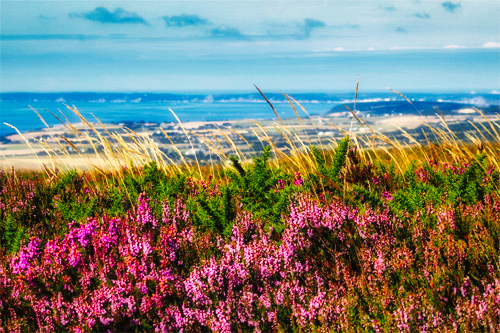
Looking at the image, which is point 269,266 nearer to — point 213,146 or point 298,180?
point 298,180

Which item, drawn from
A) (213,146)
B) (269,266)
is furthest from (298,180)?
(269,266)

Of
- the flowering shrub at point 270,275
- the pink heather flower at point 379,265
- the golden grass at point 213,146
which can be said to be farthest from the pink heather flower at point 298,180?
the pink heather flower at point 379,265

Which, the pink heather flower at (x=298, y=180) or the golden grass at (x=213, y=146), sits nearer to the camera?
the pink heather flower at (x=298, y=180)

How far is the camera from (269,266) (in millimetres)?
2441

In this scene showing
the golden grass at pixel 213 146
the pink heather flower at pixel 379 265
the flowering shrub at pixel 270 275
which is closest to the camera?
the flowering shrub at pixel 270 275

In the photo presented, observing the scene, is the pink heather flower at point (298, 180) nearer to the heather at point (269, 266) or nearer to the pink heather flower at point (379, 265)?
the heather at point (269, 266)

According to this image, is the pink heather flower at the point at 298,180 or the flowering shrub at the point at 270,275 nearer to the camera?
the flowering shrub at the point at 270,275

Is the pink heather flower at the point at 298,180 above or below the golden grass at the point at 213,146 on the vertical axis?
below

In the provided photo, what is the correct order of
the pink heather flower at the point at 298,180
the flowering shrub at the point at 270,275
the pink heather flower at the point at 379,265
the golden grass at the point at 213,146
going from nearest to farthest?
the flowering shrub at the point at 270,275
the pink heather flower at the point at 379,265
the pink heather flower at the point at 298,180
the golden grass at the point at 213,146

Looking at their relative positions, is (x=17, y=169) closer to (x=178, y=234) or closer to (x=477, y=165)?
(x=178, y=234)

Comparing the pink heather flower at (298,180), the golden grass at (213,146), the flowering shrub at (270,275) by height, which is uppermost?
the golden grass at (213,146)

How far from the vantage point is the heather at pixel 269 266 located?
2135mm

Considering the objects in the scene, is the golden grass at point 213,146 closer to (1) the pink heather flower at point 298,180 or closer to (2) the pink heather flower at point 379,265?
(1) the pink heather flower at point 298,180

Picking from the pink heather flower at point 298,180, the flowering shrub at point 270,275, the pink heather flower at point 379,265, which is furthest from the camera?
the pink heather flower at point 298,180
